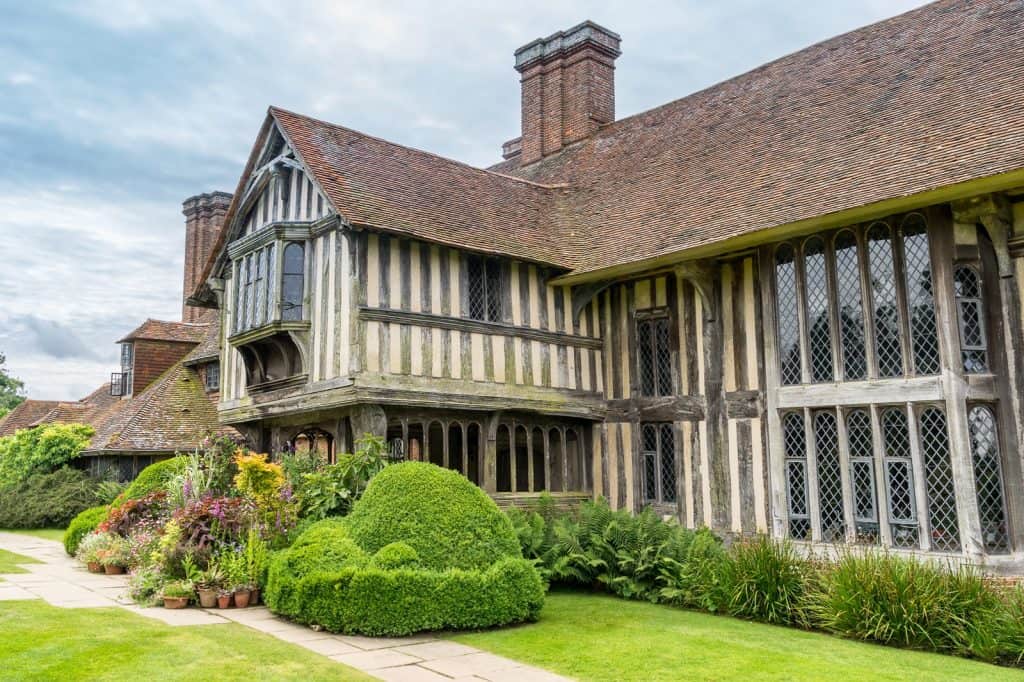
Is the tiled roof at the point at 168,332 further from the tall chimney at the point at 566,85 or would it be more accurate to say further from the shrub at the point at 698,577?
the shrub at the point at 698,577

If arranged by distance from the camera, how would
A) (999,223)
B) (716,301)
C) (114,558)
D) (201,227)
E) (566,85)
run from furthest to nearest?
(201,227) → (566,85) → (716,301) → (114,558) → (999,223)

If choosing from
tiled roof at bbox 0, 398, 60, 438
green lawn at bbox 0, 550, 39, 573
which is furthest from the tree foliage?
green lawn at bbox 0, 550, 39, 573

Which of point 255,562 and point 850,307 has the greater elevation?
point 850,307

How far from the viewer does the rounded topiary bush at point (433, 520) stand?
873 centimetres

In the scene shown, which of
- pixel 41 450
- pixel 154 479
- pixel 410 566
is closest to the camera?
pixel 410 566

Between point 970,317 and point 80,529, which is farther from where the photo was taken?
point 80,529

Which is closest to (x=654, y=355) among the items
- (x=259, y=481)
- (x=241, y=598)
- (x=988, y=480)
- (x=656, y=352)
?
(x=656, y=352)

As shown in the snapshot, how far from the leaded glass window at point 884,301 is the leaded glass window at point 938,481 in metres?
0.75

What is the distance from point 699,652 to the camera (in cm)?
764

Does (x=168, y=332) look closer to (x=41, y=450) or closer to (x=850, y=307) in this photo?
(x=41, y=450)

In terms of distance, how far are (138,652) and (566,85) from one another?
618 inches

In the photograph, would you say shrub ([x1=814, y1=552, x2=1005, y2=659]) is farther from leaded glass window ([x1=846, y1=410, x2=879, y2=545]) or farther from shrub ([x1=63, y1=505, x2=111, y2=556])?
shrub ([x1=63, y1=505, x2=111, y2=556])

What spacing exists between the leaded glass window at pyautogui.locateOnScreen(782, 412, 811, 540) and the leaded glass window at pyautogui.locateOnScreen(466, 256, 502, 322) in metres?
4.77

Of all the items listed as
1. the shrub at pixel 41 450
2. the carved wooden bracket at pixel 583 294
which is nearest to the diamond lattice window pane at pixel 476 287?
the carved wooden bracket at pixel 583 294
